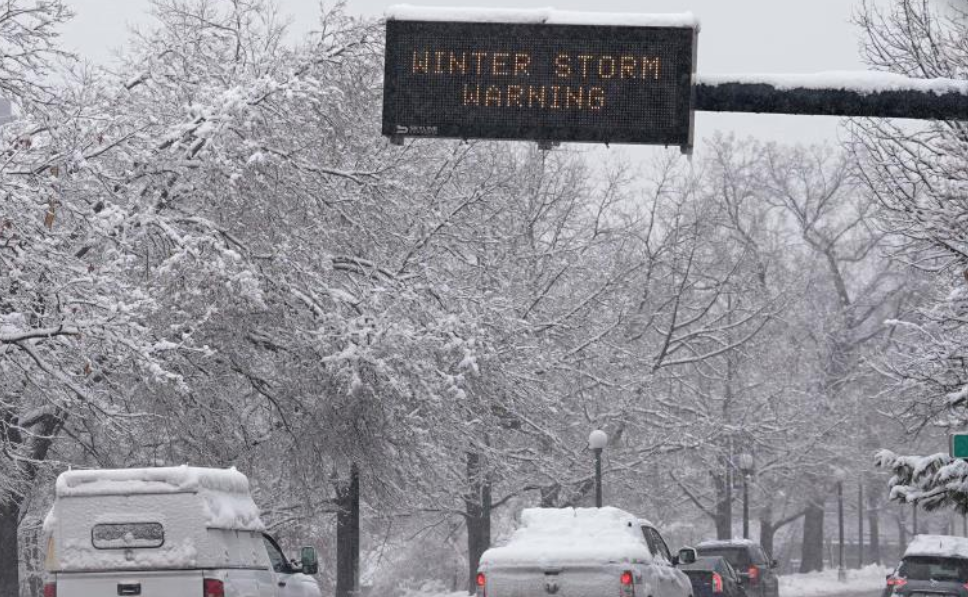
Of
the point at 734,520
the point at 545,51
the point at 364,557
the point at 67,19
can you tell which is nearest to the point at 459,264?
the point at 67,19

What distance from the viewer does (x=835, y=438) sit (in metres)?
58.5

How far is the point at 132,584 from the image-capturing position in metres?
15.7

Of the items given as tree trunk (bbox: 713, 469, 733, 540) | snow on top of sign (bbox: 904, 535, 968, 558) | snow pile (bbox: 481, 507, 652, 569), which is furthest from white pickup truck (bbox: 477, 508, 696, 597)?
tree trunk (bbox: 713, 469, 733, 540)

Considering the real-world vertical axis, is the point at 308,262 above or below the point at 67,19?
below

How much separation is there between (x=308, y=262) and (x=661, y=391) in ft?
67.1

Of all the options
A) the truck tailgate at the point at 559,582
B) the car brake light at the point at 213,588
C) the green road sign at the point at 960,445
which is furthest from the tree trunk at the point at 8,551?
the green road sign at the point at 960,445

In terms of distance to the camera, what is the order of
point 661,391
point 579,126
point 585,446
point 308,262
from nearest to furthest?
point 579,126, point 308,262, point 585,446, point 661,391

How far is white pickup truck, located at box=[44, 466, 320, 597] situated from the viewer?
51.5ft

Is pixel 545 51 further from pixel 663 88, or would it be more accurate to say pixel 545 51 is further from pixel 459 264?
pixel 459 264

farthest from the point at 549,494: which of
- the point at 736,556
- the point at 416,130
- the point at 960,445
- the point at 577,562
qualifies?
the point at 416,130

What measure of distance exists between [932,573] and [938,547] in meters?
0.54

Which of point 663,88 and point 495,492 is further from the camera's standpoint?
point 495,492

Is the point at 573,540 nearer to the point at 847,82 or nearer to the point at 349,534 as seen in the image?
the point at 847,82

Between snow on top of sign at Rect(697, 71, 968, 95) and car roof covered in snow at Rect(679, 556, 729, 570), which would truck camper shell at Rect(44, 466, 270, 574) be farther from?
car roof covered in snow at Rect(679, 556, 729, 570)
